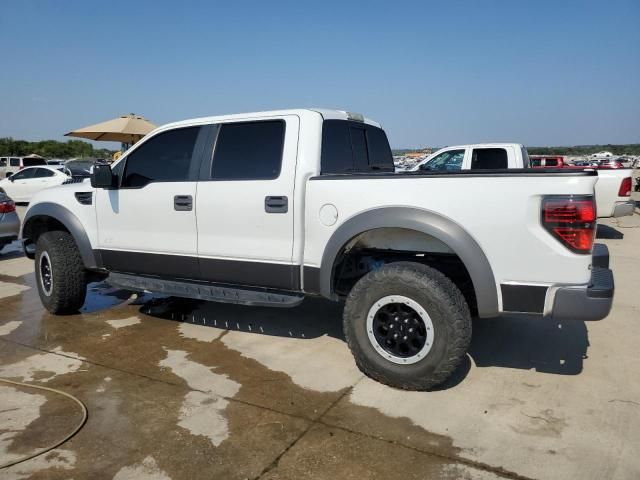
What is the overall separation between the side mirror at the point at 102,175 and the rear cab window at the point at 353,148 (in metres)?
2.00

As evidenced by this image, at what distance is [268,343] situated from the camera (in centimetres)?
434

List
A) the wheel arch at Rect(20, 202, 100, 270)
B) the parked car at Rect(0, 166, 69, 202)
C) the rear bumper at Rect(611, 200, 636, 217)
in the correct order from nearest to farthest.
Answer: the wheel arch at Rect(20, 202, 100, 270), the rear bumper at Rect(611, 200, 636, 217), the parked car at Rect(0, 166, 69, 202)

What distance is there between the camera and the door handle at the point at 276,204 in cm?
367

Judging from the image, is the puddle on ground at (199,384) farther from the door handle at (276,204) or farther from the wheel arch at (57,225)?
the door handle at (276,204)

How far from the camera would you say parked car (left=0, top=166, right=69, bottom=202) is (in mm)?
15547

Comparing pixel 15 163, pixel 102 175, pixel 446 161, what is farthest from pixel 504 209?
pixel 15 163

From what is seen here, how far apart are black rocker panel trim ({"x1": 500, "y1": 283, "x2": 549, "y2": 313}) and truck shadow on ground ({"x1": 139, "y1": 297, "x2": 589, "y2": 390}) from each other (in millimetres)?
783

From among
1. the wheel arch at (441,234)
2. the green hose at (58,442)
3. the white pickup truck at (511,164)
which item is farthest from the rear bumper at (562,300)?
the white pickup truck at (511,164)

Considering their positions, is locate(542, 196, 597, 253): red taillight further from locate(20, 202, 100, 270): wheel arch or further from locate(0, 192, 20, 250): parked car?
locate(0, 192, 20, 250): parked car

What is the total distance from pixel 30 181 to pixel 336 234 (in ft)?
50.8

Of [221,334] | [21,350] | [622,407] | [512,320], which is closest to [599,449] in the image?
[622,407]

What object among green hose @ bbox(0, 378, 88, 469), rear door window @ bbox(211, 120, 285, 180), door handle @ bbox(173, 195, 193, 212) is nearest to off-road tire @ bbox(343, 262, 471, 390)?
rear door window @ bbox(211, 120, 285, 180)

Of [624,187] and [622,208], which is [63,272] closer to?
[622,208]

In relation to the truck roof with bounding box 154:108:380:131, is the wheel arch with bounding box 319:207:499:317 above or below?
below
